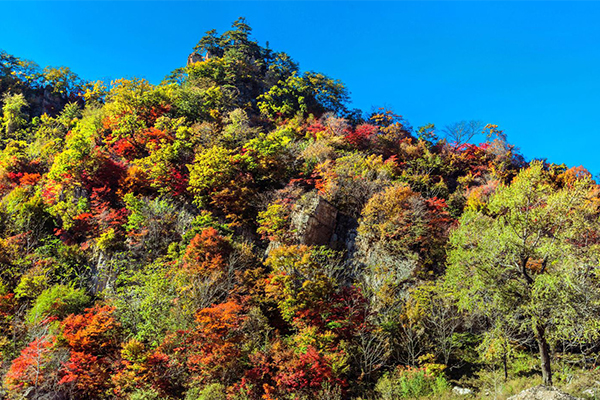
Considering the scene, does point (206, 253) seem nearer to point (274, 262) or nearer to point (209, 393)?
point (274, 262)

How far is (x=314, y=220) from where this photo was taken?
22188 millimetres

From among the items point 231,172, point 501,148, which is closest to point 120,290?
point 231,172

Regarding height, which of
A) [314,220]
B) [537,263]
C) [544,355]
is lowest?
[544,355]

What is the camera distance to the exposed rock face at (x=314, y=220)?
2188 centimetres

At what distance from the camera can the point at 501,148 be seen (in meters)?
34.8

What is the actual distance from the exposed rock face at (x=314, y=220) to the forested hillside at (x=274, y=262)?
14 centimetres

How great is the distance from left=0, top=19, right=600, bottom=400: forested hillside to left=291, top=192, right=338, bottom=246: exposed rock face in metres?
0.14

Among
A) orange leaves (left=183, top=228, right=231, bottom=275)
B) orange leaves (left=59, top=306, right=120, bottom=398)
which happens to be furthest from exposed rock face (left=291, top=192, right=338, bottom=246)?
orange leaves (left=59, top=306, right=120, bottom=398)

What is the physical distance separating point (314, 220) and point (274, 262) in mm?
4915

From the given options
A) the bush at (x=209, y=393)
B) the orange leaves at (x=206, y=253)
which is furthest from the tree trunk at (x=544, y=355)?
the orange leaves at (x=206, y=253)

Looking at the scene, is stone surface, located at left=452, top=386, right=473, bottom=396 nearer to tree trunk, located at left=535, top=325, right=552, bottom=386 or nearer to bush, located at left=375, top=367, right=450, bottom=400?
bush, located at left=375, top=367, right=450, bottom=400

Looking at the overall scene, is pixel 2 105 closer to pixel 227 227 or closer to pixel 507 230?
pixel 227 227

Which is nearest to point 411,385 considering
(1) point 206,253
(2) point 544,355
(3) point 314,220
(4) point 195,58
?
(2) point 544,355

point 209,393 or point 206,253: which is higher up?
point 206,253
